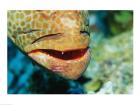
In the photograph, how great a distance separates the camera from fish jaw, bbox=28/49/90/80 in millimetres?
2631

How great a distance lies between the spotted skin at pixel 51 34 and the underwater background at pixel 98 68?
0.18ft

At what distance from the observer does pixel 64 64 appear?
2.63 metres

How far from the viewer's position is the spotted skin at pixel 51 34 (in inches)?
103

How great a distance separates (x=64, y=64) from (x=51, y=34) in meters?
0.23

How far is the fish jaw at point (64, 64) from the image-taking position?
2631 millimetres

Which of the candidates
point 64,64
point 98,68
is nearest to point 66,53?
point 64,64

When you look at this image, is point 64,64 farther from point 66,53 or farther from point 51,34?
point 51,34

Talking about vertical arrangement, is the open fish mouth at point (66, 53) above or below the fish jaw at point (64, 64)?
above

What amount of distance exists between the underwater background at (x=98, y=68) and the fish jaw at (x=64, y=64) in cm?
4

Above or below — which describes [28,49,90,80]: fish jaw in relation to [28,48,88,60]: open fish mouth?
below

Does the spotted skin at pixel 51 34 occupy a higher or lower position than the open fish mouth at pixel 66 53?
higher

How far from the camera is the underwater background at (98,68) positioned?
8.63ft
